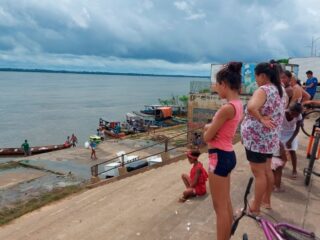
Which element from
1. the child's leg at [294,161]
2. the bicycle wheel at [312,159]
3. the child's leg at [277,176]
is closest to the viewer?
the child's leg at [277,176]

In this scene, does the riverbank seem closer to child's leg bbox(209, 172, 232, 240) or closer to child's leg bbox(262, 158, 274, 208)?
child's leg bbox(262, 158, 274, 208)

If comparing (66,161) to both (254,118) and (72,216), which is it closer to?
(72,216)

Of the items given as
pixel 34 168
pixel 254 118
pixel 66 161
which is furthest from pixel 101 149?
pixel 254 118

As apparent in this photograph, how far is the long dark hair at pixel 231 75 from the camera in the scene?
125 inches

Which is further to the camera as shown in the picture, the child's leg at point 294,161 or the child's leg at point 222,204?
the child's leg at point 294,161

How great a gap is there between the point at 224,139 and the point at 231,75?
0.60 m

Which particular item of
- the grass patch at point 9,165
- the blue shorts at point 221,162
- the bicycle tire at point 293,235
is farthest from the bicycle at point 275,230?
the grass patch at point 9,165

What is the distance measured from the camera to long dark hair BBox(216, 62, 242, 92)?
316 cm

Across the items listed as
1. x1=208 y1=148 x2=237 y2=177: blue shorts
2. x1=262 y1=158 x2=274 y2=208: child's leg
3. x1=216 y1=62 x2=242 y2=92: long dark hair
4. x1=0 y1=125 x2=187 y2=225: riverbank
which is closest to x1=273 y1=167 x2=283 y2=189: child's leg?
x1=262 y1=158 x2=274 y2=208: child's leg

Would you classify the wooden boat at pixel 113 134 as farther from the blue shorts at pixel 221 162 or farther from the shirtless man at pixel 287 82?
the blue shorts at pixel 221 162

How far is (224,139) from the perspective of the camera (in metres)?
3.17

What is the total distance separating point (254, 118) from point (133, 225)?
2428 millimetres

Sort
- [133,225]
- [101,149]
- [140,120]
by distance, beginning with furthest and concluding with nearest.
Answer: [140,120] → [101,149] → [133,225]

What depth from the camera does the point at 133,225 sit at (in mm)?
5043
